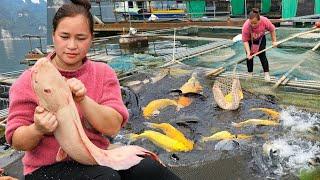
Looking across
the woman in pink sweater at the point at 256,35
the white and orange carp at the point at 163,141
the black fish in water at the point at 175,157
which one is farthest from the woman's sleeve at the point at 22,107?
the woman in pink sweater at the point at 256,35

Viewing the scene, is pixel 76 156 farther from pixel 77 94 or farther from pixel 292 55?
pixel 292 55

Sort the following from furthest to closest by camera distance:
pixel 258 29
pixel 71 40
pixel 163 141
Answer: pixel 258 29
pixel 163 141
pixel 71 40

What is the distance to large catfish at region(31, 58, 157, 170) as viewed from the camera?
231 centimetres

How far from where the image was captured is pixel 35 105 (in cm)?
244

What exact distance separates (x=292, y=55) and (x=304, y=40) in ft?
9.72

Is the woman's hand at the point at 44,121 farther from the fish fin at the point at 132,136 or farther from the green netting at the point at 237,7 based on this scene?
the green netting at the point at 237,7

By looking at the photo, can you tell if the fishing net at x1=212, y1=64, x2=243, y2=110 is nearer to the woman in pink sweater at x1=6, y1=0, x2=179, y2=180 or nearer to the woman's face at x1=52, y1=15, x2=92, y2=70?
the woman in pink sweater at x1=6, y1=0, x2=179, y2=180

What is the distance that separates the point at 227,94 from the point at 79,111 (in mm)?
6584

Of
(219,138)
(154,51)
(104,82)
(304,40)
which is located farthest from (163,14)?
(104,82)

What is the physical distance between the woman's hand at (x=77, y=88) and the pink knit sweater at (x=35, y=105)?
175 mm

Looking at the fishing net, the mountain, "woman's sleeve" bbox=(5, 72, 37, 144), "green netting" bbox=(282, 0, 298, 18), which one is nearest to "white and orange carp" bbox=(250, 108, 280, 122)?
the fishing net

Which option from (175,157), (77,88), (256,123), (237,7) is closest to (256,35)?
(256,123)

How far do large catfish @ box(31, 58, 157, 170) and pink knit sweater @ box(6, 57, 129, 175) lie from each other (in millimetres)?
89

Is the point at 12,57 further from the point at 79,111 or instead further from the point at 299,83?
the point at 79,111
